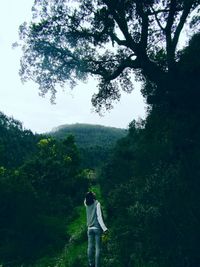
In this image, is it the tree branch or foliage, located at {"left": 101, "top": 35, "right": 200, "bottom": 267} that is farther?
the tree branch

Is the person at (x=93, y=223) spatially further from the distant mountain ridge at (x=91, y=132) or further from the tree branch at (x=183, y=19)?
the distant mountain ridge at (x=91, y=132)

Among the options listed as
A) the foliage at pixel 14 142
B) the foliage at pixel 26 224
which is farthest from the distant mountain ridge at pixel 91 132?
the foliage at pixel 26 224

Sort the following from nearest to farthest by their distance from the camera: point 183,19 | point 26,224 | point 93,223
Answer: point 93,223, point 183,19, point 26,224

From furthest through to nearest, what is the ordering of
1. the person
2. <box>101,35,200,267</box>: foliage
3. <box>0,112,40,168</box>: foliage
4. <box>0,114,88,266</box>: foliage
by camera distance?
<box>0,112,40,168</box>: foliage
<box>0,114,88,266</box>: foliage
the person
<box>101,35,200,267</box>: foliage

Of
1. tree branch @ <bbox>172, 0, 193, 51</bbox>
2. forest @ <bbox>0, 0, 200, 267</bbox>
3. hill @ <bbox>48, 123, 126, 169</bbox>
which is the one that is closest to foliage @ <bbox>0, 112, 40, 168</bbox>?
hill @ <bbox>48, 123, 126, 169</bbox>

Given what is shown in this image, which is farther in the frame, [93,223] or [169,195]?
[169,195]

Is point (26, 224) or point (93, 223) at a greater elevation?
point (93, 223)

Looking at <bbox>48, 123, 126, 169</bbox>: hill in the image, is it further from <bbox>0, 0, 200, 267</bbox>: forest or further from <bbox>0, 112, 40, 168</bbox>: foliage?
<bbox>0, 0, 200, 267</bbox>: forest

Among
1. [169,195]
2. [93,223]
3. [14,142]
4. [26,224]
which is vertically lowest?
[26,224]

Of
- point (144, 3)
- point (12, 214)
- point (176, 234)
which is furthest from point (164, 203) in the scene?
point (12, 214)

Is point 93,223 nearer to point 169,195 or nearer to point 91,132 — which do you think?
point 169,195

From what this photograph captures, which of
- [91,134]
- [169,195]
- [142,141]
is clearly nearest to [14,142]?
[142,141]

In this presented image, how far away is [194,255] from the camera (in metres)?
11.2

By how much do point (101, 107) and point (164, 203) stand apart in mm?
11439
